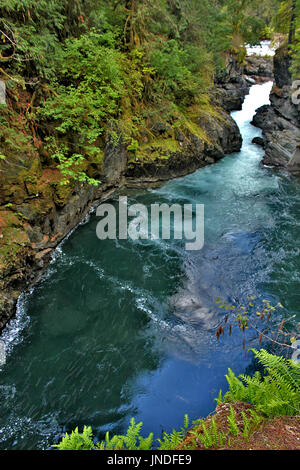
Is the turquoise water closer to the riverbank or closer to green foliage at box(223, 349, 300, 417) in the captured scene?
the riverbank

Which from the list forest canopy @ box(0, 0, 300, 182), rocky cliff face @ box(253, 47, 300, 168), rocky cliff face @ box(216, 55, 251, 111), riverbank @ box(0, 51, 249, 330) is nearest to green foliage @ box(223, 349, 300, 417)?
riverbank @ box(0, 51, 249, 330)

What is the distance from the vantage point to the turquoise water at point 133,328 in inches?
169

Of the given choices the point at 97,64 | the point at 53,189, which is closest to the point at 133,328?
the point at 53,189

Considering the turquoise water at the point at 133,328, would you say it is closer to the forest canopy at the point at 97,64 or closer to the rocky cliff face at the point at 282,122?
the forest canopy at the point at 97,64

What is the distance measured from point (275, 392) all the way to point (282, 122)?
55.9 feet

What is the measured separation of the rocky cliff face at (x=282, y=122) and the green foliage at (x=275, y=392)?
13.1 metres

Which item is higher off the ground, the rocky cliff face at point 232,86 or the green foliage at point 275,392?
the rocky cliff face at point 232,86

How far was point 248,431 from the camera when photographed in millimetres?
2855

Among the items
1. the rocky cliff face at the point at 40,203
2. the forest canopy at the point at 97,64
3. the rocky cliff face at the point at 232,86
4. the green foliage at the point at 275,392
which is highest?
the rocky cliff face at the point at 232,86

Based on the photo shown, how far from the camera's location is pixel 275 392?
10.7 feet

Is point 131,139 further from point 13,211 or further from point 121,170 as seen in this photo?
point 13,211

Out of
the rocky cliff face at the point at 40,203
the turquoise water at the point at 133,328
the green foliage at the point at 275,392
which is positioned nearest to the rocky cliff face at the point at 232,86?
the rocky cliff face at the point at 40,203

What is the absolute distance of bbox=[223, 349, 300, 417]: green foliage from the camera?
3.10 m
